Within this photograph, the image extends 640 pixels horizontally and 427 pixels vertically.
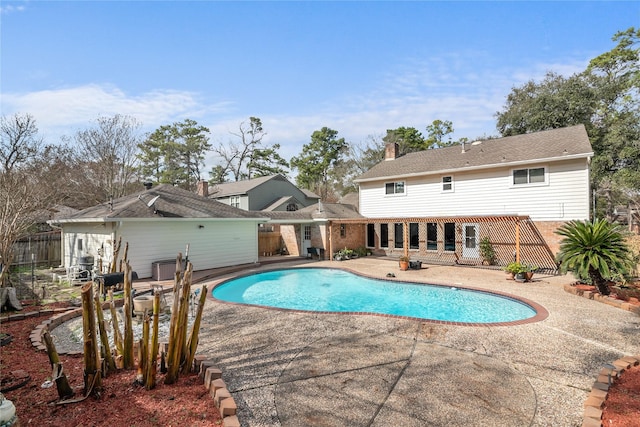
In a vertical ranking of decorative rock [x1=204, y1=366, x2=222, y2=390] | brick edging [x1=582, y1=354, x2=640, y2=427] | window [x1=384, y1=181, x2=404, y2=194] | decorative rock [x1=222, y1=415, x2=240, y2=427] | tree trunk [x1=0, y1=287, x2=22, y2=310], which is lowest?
brick edging [x1=582, y1=354, x2=640, y2=427]

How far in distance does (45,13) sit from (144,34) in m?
3.97

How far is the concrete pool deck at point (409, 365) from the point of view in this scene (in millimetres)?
4000

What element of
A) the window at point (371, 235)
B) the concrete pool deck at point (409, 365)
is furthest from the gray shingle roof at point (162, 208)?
the window at point (371, 235)

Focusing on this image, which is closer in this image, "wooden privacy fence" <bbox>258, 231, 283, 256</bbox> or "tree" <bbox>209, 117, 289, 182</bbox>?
"wooden privacy fence" <bbox>258, 231, 283, 256</bbox>

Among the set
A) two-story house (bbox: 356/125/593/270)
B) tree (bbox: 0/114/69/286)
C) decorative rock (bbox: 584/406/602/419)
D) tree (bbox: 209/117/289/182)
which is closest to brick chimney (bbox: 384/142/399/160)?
two-story house (bbox: 356/125/593/270)

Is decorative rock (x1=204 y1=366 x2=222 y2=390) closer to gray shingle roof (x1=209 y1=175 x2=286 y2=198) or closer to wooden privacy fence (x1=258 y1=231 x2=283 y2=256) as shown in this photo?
wooden privacy fence (x1=258 y1=231 x2=283 y2=256)

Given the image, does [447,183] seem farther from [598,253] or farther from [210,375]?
[210,375]

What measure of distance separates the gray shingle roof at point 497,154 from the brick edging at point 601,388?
1175 cm

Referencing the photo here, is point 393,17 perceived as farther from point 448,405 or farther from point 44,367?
point 44,367

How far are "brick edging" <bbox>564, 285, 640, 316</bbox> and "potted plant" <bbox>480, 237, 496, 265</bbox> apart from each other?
225 inches

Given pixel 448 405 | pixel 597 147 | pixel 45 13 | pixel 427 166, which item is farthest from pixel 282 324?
pixel 597 147

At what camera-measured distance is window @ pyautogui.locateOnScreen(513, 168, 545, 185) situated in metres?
15.3

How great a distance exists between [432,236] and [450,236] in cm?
102

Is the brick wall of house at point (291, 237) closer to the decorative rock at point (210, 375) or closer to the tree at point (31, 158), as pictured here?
the tree at point (31, 158)
